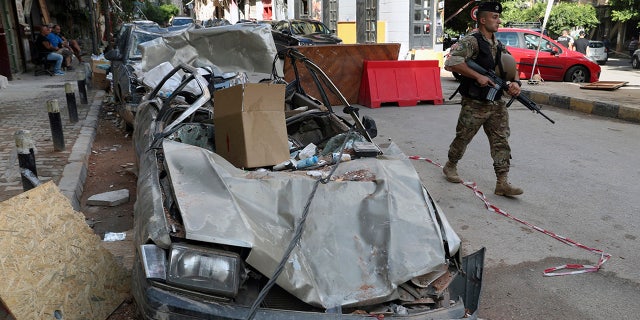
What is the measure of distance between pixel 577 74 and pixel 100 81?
12.9 m

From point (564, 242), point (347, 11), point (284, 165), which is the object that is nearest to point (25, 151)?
point (284, 165)

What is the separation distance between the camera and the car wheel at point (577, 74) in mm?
14812

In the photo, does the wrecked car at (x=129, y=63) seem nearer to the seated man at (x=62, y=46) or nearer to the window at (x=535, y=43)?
the seated man at (x=62, y=46)

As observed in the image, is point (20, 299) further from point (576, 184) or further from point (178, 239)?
point (576, 184)

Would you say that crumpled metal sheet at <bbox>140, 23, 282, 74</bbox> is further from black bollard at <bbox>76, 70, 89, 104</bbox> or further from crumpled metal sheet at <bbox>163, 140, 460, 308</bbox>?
crumpled metal sheet at <bbox>163, 140, 460, 308</bbox>

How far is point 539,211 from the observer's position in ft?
16.2

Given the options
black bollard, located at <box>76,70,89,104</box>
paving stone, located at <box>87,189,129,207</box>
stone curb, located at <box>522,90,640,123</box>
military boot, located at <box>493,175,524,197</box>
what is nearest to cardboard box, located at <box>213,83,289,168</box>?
paving stone, located at <box>87,189,129,207</box>

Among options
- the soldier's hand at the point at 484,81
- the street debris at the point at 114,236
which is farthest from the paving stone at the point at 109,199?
the soldier's hand at the point at 484,81

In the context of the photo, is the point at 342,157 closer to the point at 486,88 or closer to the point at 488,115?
the point at 486,88

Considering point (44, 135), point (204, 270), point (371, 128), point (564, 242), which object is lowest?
point (564, 242)

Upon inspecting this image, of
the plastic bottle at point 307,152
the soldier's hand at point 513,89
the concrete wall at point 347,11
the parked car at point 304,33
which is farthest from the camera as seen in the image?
Answer: the concrete wall at point 347,11

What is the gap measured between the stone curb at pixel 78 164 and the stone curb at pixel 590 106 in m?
9.14

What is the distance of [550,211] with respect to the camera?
4.94 meters

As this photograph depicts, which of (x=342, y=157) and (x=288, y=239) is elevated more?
(x=342, y=157)
